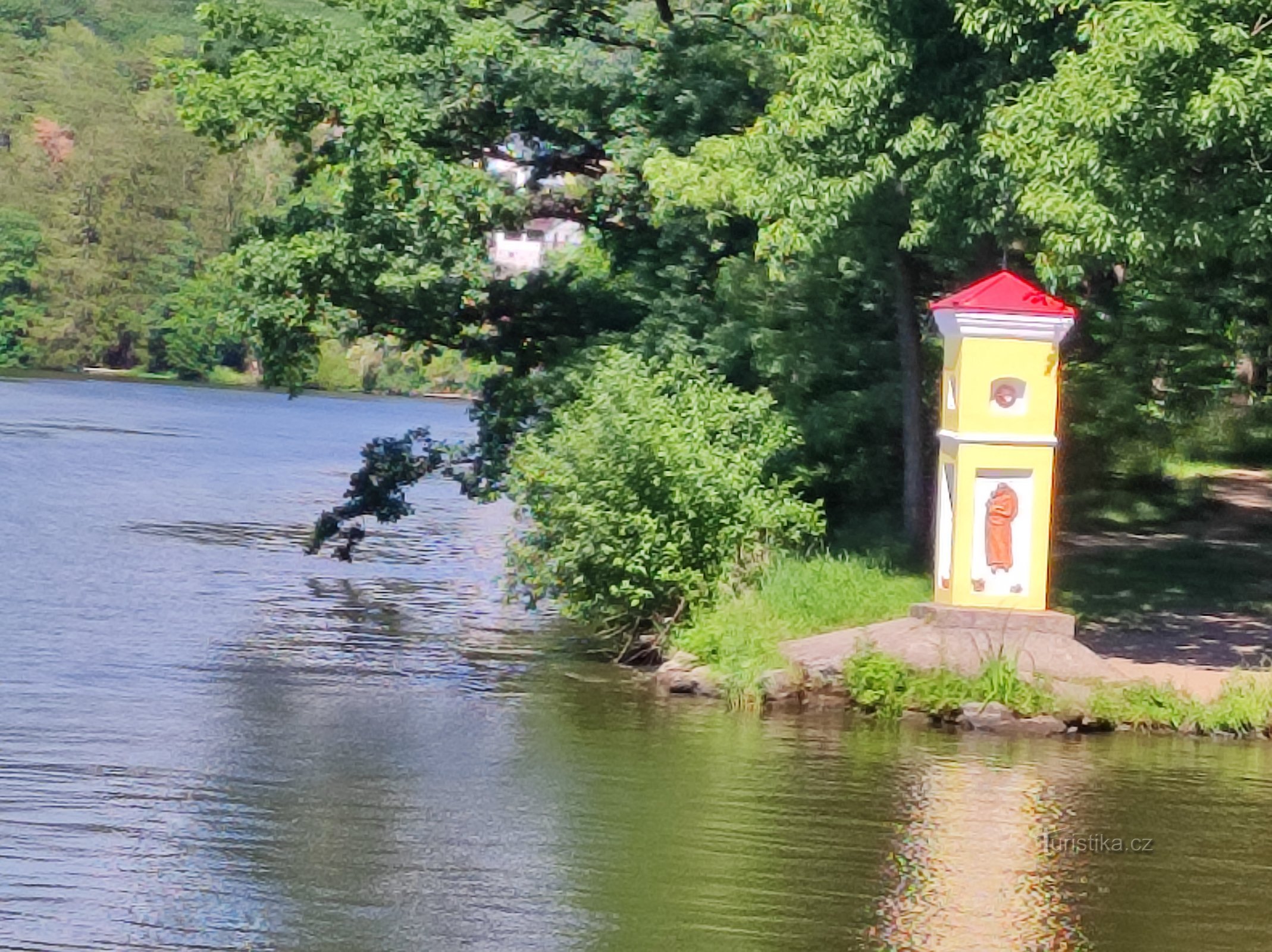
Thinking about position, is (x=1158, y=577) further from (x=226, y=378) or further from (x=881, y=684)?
(x=226, y=378)

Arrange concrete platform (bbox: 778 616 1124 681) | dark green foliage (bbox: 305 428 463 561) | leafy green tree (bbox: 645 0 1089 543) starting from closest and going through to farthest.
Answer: concrete platform (bbox: 778 616 1124 681) < leafy green tree (bbox: 645 0 1089 543) < dark green foliage (bbox: 305 428 463 561)

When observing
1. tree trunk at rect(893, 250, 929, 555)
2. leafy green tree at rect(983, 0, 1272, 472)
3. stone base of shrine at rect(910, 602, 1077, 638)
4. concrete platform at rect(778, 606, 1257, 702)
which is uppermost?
leafy green tree at rect(983, 0, 1272, 472)

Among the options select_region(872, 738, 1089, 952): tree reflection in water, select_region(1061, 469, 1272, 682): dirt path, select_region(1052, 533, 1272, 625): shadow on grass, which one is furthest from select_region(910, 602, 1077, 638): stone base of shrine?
select_region(1052, 533, 1272, 625): shadow on grass

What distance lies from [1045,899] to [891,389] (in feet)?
40.0

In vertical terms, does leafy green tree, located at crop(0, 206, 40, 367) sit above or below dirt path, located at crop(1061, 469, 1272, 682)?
above

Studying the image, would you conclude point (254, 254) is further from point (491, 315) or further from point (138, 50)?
point (138, 50)

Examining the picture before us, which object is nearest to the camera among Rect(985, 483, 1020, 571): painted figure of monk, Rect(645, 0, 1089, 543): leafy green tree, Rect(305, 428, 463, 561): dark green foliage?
Rect(985, 483, 1020, 571): painted figure of monk

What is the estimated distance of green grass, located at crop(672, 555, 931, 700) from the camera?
18.1m

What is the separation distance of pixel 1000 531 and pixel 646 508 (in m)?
3.61

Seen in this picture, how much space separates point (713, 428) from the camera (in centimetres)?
2145

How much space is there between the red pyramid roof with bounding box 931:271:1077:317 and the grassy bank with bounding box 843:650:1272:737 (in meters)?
2.97

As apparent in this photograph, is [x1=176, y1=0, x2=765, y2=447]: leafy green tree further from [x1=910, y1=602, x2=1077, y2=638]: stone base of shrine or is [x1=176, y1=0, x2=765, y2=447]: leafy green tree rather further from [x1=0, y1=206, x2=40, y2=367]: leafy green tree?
[x1=0, y1=206, x2=40, y2=367]: leafy green tree

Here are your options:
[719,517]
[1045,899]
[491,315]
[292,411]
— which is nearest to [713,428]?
[719,517]

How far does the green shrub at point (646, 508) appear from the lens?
65.6ft
